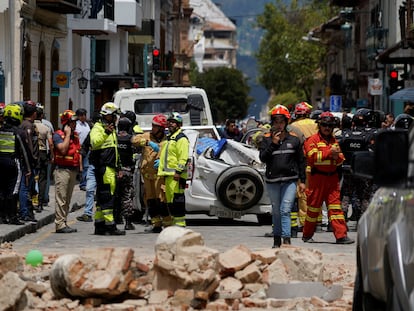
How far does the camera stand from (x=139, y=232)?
818 inches

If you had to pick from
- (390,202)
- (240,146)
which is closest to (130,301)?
(390,202)

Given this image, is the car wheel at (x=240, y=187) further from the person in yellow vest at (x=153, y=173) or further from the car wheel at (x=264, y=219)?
the person in yellow vest at (x=153, y=173)

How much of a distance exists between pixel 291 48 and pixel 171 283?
94.5 meters

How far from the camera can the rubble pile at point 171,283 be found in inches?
453

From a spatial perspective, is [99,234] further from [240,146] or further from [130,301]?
[130,301]

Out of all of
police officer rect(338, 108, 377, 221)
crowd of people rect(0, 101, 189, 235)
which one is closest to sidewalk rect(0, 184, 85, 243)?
crowd of people rect(0, 101, 189, 235)

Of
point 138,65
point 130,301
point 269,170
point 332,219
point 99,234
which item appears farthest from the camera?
point 138,65

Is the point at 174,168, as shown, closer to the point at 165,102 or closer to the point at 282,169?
the point at 282,169

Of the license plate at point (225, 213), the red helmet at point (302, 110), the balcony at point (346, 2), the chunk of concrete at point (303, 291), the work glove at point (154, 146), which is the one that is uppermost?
the balcony at point (346, 2)

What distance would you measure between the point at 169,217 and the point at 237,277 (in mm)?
7984

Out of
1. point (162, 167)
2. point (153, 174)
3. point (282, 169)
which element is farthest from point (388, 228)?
point (153, 174)

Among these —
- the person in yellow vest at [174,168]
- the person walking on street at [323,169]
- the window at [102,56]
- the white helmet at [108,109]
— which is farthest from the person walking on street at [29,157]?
the window at [102,56]

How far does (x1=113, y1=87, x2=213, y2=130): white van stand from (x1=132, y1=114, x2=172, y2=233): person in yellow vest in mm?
8870

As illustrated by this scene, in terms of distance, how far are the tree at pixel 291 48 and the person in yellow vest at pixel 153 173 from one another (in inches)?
3249
